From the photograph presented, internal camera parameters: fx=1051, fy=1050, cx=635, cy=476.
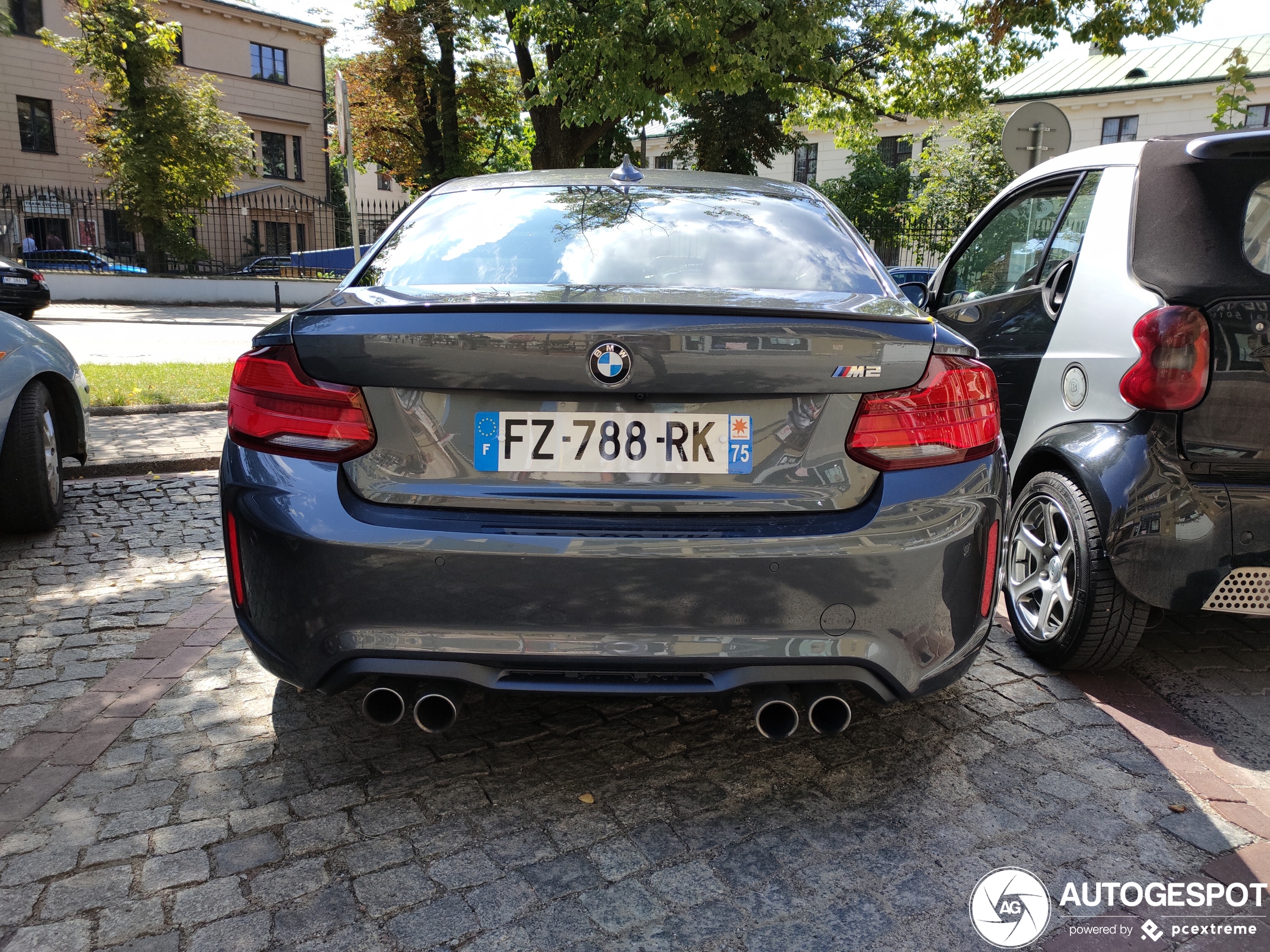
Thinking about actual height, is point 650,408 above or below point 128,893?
above

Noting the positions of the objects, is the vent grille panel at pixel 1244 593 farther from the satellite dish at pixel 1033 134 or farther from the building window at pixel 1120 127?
the building window at pixel 1120 127

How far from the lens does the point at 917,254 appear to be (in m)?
29.2

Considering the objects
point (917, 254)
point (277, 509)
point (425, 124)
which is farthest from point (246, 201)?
point (277, 509)

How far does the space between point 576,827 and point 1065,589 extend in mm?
1974

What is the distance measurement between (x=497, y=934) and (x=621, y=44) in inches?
555

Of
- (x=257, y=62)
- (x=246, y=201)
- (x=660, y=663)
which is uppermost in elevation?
(x=257, y=62)

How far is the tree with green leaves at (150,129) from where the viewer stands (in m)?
28.4

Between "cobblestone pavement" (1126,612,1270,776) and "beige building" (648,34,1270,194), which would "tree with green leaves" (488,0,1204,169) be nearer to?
"cobblestone pavement" (1126,612,1270,776)

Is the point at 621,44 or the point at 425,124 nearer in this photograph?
→ the point at 621,44

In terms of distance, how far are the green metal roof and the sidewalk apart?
38.9 meters

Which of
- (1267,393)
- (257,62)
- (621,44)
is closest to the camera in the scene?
(1267,393)

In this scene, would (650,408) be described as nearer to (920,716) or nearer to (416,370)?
(416,370)

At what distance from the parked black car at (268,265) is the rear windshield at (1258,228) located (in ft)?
95.8

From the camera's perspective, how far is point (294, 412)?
2471 mm
